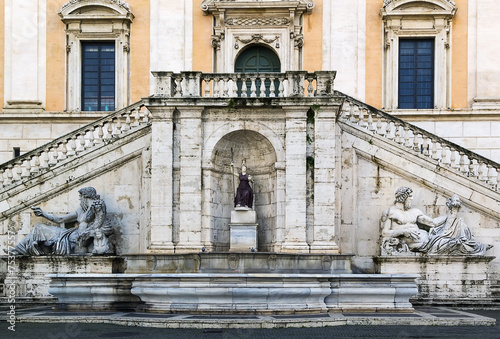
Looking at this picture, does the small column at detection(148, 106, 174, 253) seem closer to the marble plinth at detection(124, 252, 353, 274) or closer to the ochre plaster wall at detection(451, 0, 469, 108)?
the marble plinth at detection(124, 252, 353, 274)

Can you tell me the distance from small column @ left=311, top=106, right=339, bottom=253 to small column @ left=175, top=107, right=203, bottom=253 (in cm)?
313

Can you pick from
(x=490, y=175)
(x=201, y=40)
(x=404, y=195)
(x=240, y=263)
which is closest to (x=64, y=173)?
(x=240, y=263)

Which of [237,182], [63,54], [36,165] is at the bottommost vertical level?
[237,182]

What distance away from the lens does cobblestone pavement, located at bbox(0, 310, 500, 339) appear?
14828mm

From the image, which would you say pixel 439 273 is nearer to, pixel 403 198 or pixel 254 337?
pixel 403 198

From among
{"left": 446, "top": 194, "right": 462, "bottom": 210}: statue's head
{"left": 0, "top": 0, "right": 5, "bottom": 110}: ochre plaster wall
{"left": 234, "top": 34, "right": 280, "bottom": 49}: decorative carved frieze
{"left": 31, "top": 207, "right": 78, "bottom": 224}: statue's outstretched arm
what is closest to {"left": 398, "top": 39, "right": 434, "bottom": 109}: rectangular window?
{"left": 234, "top": 34, "right": 280, "bottom": 49}: decorative carved frieze

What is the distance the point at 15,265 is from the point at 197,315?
281 inches

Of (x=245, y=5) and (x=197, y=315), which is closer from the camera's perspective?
(x=197, y=315)

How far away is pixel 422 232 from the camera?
21.9 meters

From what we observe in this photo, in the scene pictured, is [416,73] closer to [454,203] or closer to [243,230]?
[454,203]

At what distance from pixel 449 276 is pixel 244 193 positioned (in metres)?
5.95

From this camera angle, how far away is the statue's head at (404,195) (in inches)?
868

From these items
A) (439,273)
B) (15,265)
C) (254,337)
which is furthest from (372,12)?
(254,337)

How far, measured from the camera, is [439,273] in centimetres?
2152
